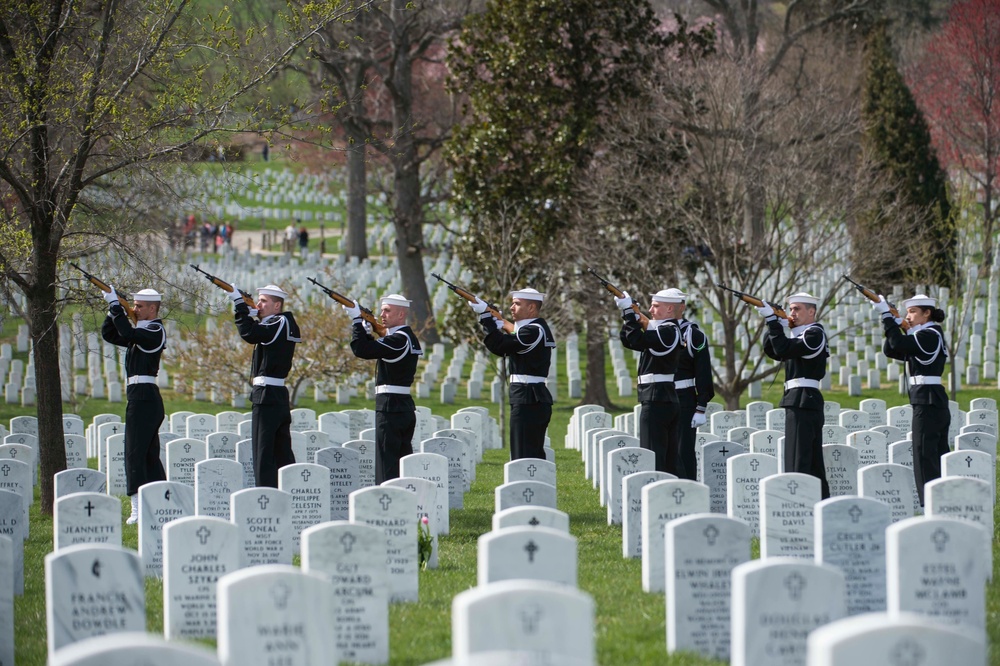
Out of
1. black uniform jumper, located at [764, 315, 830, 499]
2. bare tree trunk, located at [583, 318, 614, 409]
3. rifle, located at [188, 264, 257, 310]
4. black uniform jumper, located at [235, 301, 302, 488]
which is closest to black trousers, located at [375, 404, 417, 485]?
black uniform jumper, located at [235, 301, 302, 488]

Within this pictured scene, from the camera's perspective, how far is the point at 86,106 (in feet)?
39.3

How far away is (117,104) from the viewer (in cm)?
1208

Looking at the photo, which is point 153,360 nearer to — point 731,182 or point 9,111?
point 9,111

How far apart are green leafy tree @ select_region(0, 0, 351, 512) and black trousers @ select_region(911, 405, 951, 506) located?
6.26 meters

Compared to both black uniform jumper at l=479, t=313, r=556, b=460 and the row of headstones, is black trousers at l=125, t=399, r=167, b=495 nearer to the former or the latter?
the row of headstones

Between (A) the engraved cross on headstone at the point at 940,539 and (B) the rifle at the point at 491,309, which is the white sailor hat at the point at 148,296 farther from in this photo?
(A) the engraved cross on headstone at the point at 940,539

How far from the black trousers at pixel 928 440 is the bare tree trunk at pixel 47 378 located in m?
7.80

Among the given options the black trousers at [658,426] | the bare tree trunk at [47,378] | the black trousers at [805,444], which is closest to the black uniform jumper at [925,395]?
the black trousers at [805,444]

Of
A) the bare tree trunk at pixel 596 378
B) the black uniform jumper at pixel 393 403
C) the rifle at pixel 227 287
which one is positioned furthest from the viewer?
the bare tree trunk at pixel 596 378

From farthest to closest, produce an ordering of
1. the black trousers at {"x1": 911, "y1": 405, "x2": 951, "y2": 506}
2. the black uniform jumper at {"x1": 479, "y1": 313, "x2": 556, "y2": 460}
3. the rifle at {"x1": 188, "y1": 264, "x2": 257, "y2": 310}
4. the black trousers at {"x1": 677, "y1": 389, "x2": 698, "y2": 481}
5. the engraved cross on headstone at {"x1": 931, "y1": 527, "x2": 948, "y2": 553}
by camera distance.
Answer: the black trousers at {"x1": 677, "y1": 389, "x2": 698, "y2": 481} < the black uniform jumper at {"x1": 479, "y1": 313, "x2": 556, "y2": 460} < the rifle at {"x1": 188, "y1": 264, "x2": 257, "y2": 310} < the black trousers at {"x1": 911, "y1": 405, "x2": 951, "y2": 506} < the engraved cross on headstone at {"x1": 931, "y1": 527, "x2": 948, "y2": 553}

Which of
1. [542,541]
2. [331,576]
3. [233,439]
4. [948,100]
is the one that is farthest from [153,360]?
[948,100]

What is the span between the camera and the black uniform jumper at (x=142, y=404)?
1230cm

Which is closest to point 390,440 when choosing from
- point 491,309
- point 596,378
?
point 491,309

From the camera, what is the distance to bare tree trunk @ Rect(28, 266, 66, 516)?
12625 mm
